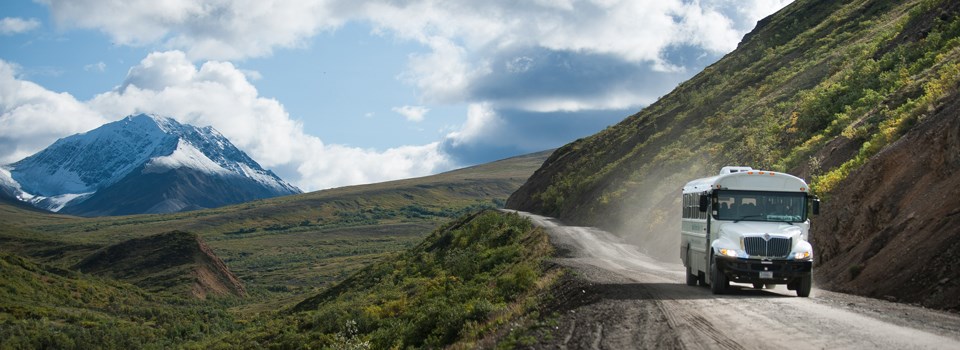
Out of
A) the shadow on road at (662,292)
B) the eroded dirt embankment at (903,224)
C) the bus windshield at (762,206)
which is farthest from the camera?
the bus windshield at (762,206)

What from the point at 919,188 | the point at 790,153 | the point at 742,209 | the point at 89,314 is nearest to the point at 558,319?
the point at 742,209

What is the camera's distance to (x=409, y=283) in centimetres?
4550

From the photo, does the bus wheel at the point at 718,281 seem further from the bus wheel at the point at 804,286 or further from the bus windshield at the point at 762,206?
the bus wheel at the point at 804,286

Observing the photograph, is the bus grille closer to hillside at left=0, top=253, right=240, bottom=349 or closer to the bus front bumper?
the bus front bumper

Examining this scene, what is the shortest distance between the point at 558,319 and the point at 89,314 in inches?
2760

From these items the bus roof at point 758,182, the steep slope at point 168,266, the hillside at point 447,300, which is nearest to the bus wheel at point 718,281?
the bus roof at point 758,182

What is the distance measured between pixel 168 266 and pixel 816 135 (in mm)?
106839

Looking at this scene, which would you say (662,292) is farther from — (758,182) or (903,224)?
(903,224)

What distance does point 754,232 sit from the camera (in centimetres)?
1955

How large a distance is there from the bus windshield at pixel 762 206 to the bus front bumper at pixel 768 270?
150cm

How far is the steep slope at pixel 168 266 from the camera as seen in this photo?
115 metres

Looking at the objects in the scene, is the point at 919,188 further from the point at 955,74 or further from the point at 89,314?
the point at 89,314

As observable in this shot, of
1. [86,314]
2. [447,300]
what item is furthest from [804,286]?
[86,314]

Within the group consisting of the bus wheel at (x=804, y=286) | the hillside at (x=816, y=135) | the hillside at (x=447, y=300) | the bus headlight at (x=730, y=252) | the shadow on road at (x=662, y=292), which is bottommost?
the hillside at (x=447, y=300)
